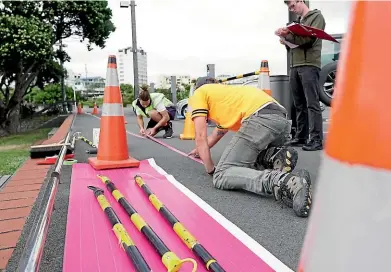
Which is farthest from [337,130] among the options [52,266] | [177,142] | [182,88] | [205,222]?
[182,88]

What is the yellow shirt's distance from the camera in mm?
3475

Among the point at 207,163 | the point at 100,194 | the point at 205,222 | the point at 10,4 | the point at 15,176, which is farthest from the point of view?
the point at 10,4

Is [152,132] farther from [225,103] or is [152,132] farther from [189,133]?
[225,103]

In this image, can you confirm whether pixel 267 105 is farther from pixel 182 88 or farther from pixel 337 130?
pixel 182 88

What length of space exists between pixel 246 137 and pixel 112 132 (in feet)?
5.28

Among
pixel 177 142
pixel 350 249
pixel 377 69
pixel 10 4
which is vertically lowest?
pixel 177 142

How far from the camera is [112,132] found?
169 inches

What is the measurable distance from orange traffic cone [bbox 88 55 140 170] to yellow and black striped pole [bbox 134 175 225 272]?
4.10 feet

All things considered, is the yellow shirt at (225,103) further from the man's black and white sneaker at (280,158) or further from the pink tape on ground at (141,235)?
the pink tape on ground at (141,235)

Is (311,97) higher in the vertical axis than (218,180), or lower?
higher

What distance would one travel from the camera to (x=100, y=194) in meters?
3.01

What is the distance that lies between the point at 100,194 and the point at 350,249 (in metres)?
2.49

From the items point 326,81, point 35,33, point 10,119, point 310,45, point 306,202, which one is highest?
point 35,33

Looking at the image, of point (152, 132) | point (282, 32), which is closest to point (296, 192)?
point (282, 32)
